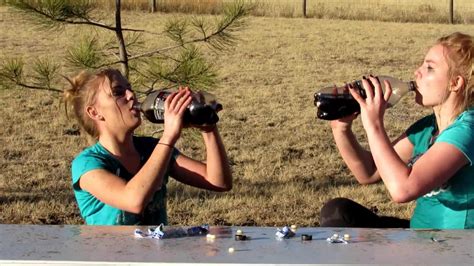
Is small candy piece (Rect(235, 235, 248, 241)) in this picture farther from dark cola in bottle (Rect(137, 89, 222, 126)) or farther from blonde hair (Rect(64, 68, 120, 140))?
blonde hair (Rect(64, 68, 120, 140))

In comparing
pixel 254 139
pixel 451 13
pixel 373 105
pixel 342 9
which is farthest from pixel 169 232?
pixel 342 9

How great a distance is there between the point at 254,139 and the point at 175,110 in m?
5.15

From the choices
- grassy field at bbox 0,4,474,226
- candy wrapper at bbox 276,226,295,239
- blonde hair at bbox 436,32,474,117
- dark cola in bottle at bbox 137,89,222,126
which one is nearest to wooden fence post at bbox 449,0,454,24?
grassy field at bbox 0,4,474,226

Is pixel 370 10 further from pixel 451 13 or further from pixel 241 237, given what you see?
pixel 241 237

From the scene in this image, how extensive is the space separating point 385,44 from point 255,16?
4715mm

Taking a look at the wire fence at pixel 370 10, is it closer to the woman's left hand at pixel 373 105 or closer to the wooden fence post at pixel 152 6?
the wooden fence post at pixel 152 6

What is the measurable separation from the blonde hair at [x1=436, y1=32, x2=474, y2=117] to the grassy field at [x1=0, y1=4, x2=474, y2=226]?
2.34m

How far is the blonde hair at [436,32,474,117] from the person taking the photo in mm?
2543

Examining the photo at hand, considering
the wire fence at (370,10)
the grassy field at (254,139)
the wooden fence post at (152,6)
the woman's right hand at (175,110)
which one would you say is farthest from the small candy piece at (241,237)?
the wooden fence post at (152,6)

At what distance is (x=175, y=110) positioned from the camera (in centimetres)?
238

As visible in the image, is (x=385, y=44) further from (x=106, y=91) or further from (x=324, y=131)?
(x=106, y=91)

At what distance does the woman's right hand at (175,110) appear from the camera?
2.37m

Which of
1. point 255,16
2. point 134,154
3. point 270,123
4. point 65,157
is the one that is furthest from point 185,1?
point 134,154

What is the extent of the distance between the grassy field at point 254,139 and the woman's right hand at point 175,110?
209cm
